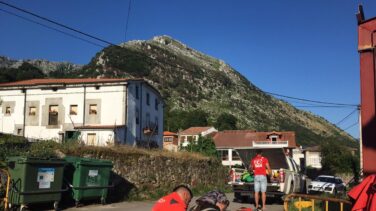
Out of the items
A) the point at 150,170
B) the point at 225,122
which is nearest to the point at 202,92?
the point at 225,122

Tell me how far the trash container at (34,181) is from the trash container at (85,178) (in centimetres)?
81

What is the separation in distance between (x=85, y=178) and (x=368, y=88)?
903 centimetres

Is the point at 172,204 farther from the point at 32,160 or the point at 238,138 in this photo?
the point at 238,138

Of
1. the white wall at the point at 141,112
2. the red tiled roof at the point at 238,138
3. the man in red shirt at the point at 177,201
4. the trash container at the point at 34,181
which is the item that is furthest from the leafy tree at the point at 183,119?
the man in red shirt at the point at 177,201

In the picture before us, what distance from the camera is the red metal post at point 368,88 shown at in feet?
29.4

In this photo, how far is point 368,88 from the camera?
924 cm

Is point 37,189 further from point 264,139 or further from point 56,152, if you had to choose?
point 264,139

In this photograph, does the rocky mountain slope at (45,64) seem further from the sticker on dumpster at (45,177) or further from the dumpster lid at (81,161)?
the sticker on dumpster at (45,177)

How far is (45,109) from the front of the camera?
174 feet

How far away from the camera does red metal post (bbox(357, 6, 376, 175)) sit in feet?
29.4

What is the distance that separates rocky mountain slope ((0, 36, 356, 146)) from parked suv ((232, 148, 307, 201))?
3852 inches

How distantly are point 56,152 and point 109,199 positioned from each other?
249 cm

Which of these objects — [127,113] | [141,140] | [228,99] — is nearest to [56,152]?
[127,113]

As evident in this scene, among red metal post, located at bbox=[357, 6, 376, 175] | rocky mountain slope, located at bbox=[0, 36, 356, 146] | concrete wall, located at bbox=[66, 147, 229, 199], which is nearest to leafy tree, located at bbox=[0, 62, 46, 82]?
rocky mountain slope, located at bbox=[0, 36, 356, 146]
